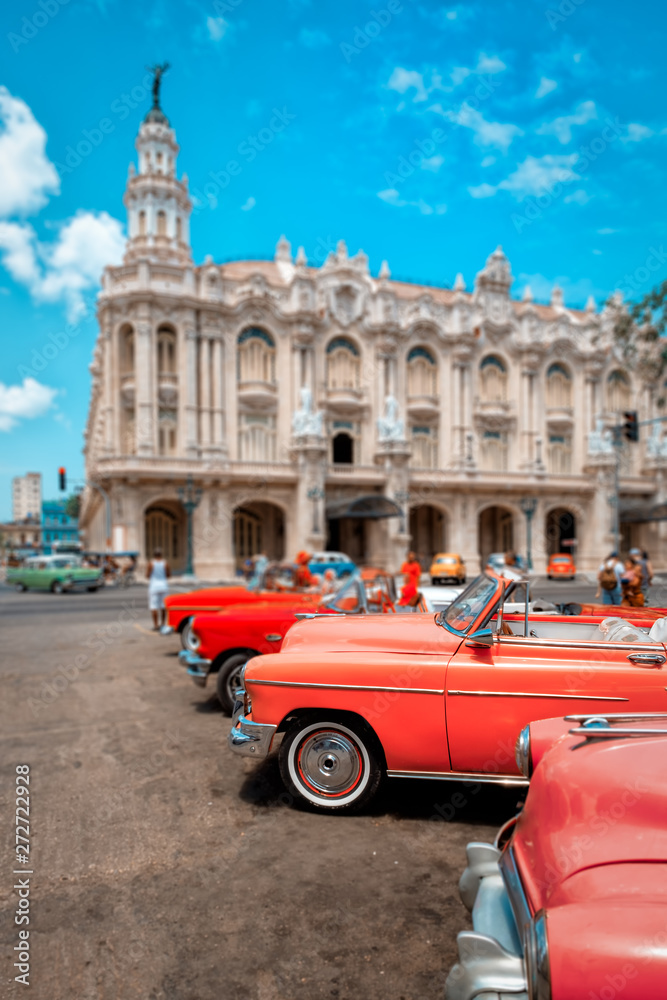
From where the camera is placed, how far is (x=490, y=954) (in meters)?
2.09

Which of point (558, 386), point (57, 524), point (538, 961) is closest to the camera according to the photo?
point (538, 961)

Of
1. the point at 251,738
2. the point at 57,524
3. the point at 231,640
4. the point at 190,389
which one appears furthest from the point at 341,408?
the point at 57,524

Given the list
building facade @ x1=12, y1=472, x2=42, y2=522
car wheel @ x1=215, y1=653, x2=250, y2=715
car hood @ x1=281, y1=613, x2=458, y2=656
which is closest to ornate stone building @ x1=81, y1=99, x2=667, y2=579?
car wheel @ x1=215, y1=653, x2=250, y2=715

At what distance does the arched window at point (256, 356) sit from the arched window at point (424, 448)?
978cm

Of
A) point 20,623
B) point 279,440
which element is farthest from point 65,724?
point 279,440

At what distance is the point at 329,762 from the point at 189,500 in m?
27.3

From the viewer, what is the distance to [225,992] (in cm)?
262

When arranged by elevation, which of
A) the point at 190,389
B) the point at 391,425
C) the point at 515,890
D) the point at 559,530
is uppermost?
the point at 190,389

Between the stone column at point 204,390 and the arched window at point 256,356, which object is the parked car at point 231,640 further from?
the arched window at point 256,356

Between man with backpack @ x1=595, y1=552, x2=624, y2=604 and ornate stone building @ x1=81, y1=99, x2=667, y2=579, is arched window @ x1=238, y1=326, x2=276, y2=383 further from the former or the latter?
man with backpack @ x1=595, y1=552, x2=624, y2=604

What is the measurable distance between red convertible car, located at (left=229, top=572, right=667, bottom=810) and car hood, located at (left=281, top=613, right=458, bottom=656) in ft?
0.04

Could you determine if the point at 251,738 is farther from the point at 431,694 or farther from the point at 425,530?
the point at 425,530

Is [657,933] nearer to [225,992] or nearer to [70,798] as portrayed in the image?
[225,992]

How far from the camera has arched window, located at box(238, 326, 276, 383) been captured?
37062 millimetres
